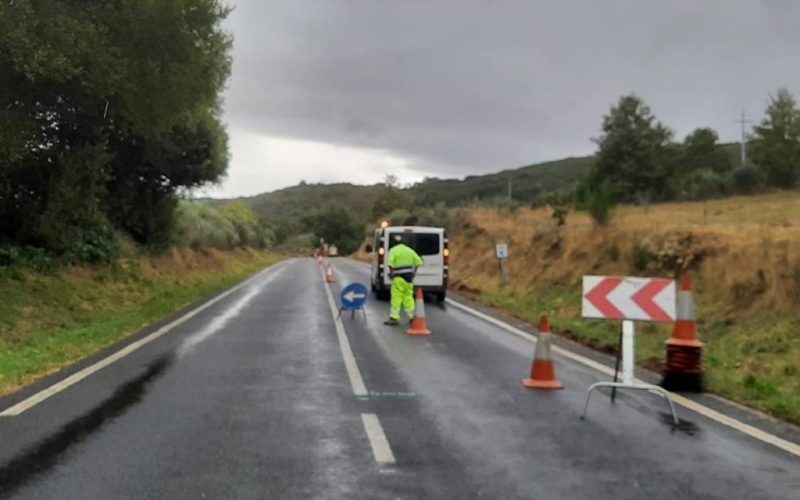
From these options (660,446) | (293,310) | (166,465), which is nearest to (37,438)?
(166,465)

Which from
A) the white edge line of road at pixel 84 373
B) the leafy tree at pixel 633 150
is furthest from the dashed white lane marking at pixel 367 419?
the leafy tree at pixel 633 150

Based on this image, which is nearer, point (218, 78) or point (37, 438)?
point (37, 438)

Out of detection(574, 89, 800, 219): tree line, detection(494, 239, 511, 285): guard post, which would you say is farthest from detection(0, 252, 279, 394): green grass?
detection(574, 89, 800, 219): tree line

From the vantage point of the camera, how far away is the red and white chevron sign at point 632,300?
909 cm

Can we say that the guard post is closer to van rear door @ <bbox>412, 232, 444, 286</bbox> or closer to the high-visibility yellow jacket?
van rear door @ <bbox>412, 232, 444, 286</bbox>

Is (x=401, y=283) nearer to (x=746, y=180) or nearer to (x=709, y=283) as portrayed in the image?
(x=709, y=283)

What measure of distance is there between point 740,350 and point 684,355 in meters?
3.51

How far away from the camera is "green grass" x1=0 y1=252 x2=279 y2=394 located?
41.8 ft

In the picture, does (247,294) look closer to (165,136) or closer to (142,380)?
(165,136)

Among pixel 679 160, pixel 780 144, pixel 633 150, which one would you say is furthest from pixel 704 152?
pixel 780 144

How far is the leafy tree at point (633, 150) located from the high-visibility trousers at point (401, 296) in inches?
1603

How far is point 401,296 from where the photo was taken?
1770 cm

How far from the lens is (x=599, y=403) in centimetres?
928

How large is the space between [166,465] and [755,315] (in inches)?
436
